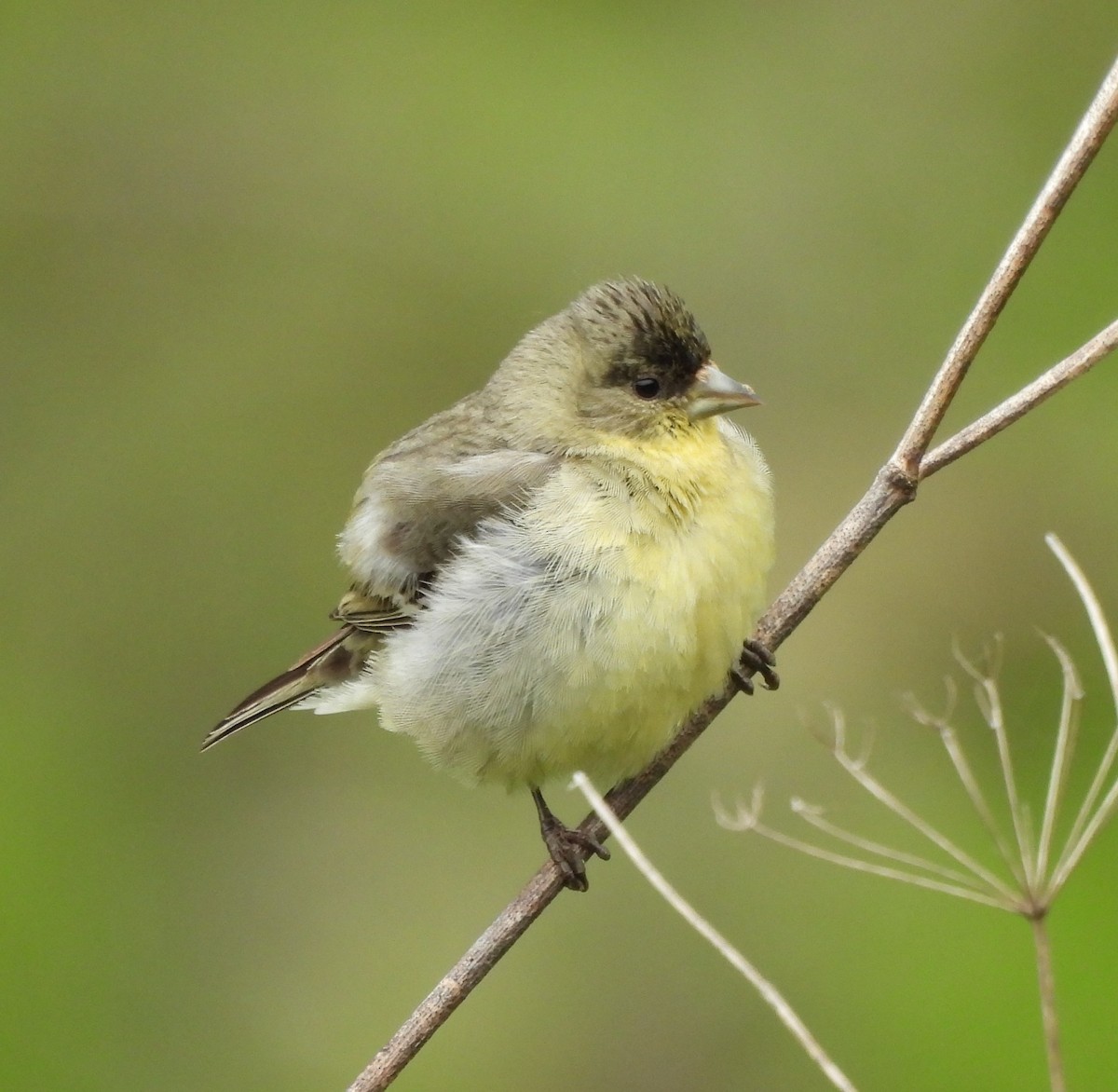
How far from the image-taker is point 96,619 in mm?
8031

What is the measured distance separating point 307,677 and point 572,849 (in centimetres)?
108

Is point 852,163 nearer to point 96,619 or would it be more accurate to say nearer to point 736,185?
point 736,185

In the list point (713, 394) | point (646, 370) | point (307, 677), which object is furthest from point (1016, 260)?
point (307, 677)

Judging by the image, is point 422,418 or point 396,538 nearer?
point 396,538

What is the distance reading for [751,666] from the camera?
4707 mm

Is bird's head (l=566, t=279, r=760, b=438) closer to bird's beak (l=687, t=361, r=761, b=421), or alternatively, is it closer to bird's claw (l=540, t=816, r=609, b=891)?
bird's beak (l=687, t=361, r=761, b=421)

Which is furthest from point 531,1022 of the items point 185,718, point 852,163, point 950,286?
point 852,163

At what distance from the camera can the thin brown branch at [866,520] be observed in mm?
3285

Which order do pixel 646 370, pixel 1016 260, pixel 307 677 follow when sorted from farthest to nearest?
pixel 307 677
pixel 646 370
pixel 1016 260

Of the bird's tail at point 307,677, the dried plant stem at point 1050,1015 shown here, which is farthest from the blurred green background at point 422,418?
the dried plant stem at point 1050,1015

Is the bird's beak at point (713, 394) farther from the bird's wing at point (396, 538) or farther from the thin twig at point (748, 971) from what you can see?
the thin twig at point (748, 971)

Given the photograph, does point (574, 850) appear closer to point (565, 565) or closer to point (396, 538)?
point (565, 565)

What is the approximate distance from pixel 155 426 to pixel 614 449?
164 inches

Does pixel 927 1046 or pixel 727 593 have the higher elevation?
pixel 727 593
